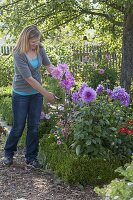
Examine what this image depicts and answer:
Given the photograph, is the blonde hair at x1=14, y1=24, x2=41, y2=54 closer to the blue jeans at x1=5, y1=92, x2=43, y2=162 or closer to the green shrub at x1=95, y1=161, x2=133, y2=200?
the blue jeans at x1=5, y1=92, x2=43, y2=162

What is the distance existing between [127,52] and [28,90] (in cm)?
498

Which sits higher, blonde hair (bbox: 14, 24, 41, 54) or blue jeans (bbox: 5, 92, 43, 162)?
blonde hair (bbox: 14, 24, 41, 54)

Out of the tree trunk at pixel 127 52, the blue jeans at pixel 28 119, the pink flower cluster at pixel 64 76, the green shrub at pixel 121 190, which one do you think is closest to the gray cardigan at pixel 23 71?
the blue jeans at pixel 28 119

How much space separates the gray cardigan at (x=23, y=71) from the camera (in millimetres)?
4527

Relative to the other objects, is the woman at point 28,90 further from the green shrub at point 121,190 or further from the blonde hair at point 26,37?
the green shrub at point 121,190

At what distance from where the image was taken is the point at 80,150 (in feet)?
14.8

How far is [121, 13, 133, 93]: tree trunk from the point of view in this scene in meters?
9.05

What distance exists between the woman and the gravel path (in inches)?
7.1

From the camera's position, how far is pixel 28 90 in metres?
4.75

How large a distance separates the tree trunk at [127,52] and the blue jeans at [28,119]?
4.49 m

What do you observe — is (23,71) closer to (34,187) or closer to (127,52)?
(34,187)

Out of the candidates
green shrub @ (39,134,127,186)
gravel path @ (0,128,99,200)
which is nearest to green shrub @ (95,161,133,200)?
gravel path @ (0,128,99,200)

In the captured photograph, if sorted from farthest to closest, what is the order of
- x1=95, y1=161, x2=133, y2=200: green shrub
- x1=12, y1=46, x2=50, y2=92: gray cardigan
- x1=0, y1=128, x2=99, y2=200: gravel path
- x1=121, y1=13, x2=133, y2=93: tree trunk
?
x1=121, y1=13, x2=133, y2=93: tree trunk
x1=12, y1=46, x2=50, y2=92: gray cardigan
x1=0, y1=128, x2=99, y2=200: gravel path
x1=95, y1=161, x2=133, y2=200: green shrub

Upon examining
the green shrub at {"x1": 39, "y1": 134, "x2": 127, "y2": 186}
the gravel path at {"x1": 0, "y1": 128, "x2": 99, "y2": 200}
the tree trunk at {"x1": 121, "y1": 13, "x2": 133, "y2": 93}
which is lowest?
the gravel path at {"x1": 0, "y1": 128, "x2": 99, "y2": 200}
